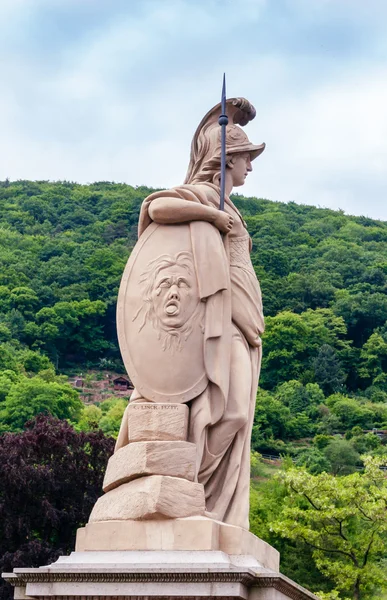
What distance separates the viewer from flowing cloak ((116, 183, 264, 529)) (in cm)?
1203

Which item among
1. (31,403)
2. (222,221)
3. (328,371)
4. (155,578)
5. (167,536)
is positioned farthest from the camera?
(328,371)

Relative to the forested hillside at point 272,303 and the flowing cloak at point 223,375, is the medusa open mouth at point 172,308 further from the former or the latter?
the forested hillside at point 272,303

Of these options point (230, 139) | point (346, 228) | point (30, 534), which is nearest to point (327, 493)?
point (30, 534)

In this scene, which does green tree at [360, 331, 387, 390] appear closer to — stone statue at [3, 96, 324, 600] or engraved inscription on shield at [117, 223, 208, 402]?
stone statue at [3, 96, 324, 600]

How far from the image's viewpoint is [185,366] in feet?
39.3

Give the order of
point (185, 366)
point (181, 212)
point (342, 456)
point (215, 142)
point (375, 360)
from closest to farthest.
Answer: point (185, 366) < point (181, 212) < point (215, 142) < point (342, 456) < point (375, 360)

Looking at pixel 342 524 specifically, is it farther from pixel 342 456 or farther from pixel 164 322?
pixel 342 456

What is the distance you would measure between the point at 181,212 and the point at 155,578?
3496 mm

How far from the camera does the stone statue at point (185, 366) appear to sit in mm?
11617

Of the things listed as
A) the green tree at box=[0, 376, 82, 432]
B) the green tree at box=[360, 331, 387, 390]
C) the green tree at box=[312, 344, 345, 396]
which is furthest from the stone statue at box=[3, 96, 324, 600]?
the green tree at box=[360, 331, 387, 390]

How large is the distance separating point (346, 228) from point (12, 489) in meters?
122

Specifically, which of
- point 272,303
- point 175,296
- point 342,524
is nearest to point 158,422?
point 175,296

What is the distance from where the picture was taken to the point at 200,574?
10727 mm

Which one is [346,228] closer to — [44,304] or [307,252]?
[307,252]
